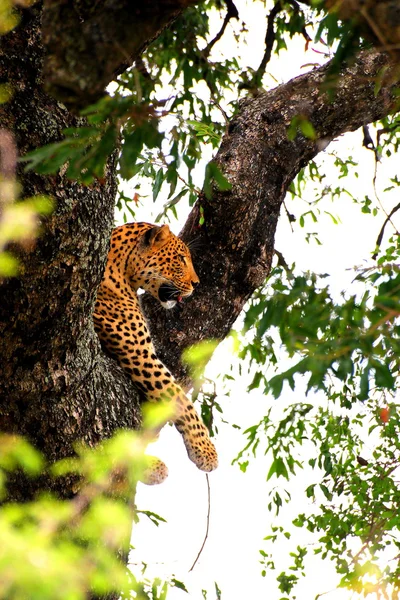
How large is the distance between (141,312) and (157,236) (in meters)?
0.56

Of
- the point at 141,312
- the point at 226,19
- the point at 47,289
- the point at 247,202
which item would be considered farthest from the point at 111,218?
the point at 226,19

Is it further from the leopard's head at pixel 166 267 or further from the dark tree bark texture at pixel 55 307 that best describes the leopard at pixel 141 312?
the dark tree bark texture at pixel 55 307


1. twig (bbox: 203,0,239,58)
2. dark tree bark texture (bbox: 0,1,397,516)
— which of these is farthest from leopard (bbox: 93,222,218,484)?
twig (bbox: 203,0,239,58)

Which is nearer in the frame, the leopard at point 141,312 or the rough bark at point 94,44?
the rough bark at point 94,44

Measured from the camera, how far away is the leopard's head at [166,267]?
15.8 feet

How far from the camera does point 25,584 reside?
1.83 meters

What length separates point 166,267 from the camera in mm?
5289

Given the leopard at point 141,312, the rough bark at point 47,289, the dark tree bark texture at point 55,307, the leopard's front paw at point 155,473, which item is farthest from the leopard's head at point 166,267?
the rough bark at point 47,289

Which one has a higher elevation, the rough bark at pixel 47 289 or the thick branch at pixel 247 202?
the thick branch at pixel 247 202

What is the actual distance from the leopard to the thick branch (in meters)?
0.10

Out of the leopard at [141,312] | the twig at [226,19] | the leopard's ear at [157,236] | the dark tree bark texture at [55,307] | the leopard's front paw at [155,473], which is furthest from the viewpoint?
the twig at [226,19]

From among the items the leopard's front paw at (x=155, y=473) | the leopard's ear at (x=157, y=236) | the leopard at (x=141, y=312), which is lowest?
the leopard's front paw at (x=155, y=473)

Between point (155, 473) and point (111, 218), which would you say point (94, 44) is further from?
point (155, 473)

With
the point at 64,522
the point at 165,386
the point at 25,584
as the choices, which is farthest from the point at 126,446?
the point at 165,386
